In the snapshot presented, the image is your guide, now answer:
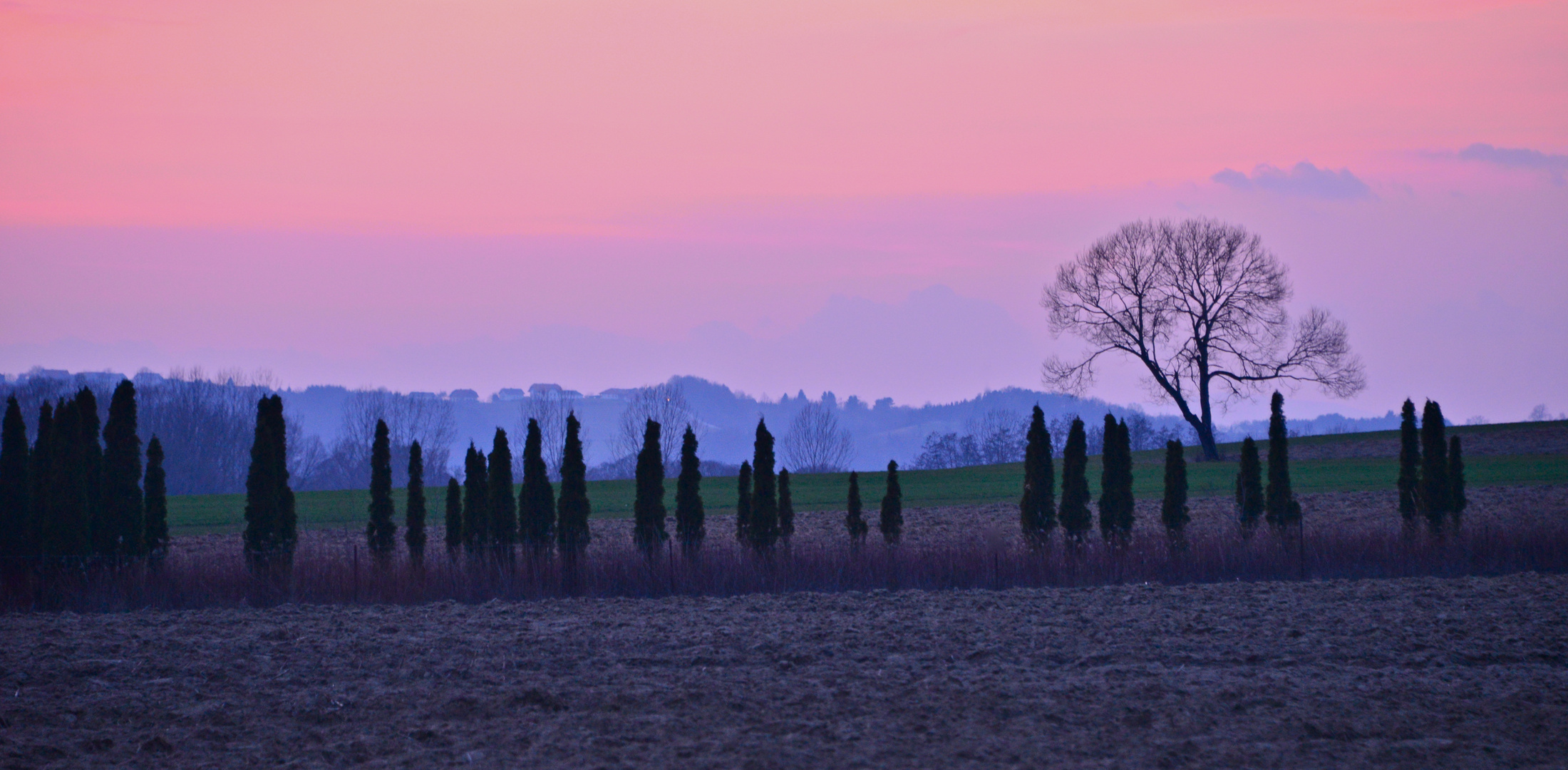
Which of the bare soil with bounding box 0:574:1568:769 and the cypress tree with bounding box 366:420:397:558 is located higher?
the cypress tree with bounding box 366:420:397:558

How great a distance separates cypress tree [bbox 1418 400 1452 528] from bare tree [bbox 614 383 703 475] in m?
40.4

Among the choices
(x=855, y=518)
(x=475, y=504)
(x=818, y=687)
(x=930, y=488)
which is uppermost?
(x=475, y=504)

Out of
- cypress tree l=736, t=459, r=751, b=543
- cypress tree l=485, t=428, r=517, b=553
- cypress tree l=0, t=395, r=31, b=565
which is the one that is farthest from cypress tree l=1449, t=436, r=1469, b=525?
cypress tree l=0, t=395, r=31, b=565

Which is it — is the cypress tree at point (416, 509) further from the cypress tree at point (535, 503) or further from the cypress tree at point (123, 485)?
the cypress tree at point (123, 485)

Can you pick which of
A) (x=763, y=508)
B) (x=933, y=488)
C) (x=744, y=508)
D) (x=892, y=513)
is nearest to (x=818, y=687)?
(x=763, y=508)

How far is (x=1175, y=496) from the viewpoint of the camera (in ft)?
57.6

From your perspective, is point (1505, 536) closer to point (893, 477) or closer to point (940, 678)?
point (893, 477)

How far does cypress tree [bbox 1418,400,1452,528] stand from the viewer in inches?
702

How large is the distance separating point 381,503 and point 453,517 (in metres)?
1.10

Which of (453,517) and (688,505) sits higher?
(688,505)

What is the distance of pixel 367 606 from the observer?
12.7 metres

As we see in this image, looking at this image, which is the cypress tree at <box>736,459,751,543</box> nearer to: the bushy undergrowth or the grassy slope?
the bushy undergrowth

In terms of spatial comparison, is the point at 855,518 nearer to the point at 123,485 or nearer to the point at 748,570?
the point at 748,570

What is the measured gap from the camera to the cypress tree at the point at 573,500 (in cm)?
1659
